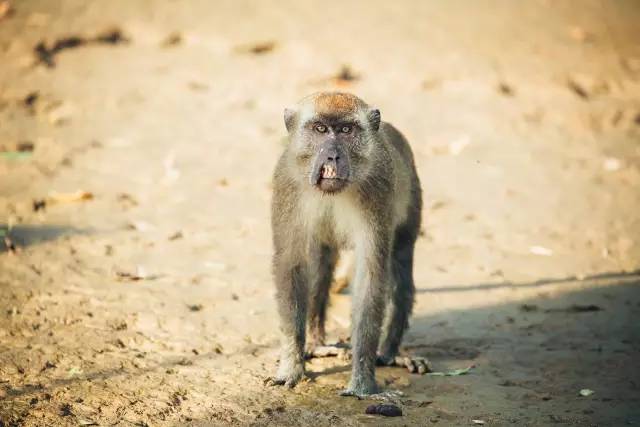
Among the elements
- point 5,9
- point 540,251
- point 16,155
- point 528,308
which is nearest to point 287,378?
point 528,308

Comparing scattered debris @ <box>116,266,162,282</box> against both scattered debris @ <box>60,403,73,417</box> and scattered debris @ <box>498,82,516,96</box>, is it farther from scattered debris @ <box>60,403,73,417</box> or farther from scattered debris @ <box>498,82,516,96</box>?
scattered debris @ <box>498,82,516,96</box>

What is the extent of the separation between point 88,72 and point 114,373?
768cm

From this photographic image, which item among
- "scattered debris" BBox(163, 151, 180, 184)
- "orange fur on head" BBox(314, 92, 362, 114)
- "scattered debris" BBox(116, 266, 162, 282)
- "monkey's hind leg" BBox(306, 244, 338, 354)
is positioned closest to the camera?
"orange fur on head" BBox(314, 92, 362, 114)

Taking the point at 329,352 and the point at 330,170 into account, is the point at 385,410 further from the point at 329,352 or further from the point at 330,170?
the point at 330,170

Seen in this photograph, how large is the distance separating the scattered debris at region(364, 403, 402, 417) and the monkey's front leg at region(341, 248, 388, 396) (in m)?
0.27

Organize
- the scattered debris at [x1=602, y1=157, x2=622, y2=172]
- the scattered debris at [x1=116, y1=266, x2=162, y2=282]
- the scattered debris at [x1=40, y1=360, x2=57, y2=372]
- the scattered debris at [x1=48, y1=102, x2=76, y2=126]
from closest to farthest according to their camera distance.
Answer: the scattered debris at [x1=40, y1=360, x2=57, y2=372] < the scattered debris at [x1=116, y1=266, x2=162, y2=282] < the scattered debris at [x1=602, y1=157, x2=622, y2=172] < the scattered debris at [x1=48, y1=102, x2=76, y2=126]

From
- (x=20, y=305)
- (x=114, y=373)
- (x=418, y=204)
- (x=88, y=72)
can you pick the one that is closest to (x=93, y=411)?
(x=114, y=373)

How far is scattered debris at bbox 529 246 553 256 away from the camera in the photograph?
27.6 feet

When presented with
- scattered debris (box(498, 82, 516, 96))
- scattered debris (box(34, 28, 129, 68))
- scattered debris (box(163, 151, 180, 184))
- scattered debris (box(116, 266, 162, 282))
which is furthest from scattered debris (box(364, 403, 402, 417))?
scattered debris (box(34, 28, 129, 68))

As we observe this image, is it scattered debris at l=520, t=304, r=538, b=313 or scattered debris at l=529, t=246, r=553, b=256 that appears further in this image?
scattered debris at l=529, t=246, r=553, b=256

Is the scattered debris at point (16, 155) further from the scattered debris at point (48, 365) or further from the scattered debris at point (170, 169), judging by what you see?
the scattered debris at point (48, 365)

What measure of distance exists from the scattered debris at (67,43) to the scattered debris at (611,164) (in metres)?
7.37

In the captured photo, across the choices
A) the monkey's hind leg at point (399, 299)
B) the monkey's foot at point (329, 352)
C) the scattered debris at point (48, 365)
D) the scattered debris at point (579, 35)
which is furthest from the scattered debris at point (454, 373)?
the scattered debris at point (579, 35)

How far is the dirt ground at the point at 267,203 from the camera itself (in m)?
5.43
